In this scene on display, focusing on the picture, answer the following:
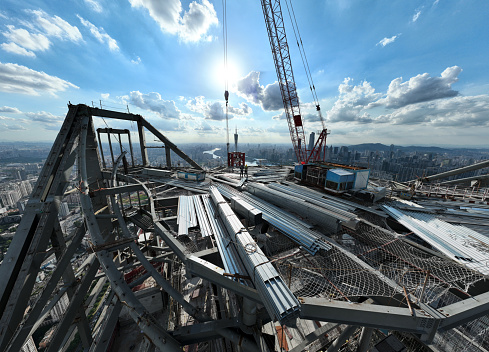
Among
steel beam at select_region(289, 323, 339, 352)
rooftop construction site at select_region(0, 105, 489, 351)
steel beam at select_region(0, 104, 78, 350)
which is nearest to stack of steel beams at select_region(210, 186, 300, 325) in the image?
rooftop construction site at select_region(0, 105, 489, 351)

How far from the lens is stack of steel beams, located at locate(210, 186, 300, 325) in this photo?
18.2 ft

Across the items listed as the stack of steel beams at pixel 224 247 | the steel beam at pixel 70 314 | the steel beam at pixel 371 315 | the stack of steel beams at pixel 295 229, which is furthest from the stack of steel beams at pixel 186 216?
the steel beam at pixel 70 314

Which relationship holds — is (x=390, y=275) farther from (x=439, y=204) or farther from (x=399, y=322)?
(x=439, y=204)

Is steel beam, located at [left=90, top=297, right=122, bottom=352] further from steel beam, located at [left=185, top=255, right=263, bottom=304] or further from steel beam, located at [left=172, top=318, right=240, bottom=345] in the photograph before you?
steel beam, located at [left=185, top=255, right=263, bottom=304]

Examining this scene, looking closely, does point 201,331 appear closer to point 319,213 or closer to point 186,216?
point 186,216

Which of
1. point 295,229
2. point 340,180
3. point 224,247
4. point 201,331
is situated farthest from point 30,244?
point 340,180

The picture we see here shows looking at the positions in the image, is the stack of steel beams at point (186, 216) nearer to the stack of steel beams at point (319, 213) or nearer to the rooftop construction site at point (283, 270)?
the rooftop construction site at point (283, 270)

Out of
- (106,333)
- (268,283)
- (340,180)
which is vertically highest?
(340,180)

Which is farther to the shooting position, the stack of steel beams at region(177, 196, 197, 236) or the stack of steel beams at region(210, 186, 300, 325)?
the stack of steel beams at region(177, 196, 197, 236)

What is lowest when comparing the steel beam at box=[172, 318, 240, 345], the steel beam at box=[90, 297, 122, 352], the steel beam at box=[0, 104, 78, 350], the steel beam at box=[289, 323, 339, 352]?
the steel beam at box=[90, 297, 122, 352]

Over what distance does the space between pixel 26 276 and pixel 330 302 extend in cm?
1701

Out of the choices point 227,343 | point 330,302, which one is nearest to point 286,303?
point 330,302

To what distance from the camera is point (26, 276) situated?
10.2m

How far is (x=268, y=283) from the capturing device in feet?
20.8
